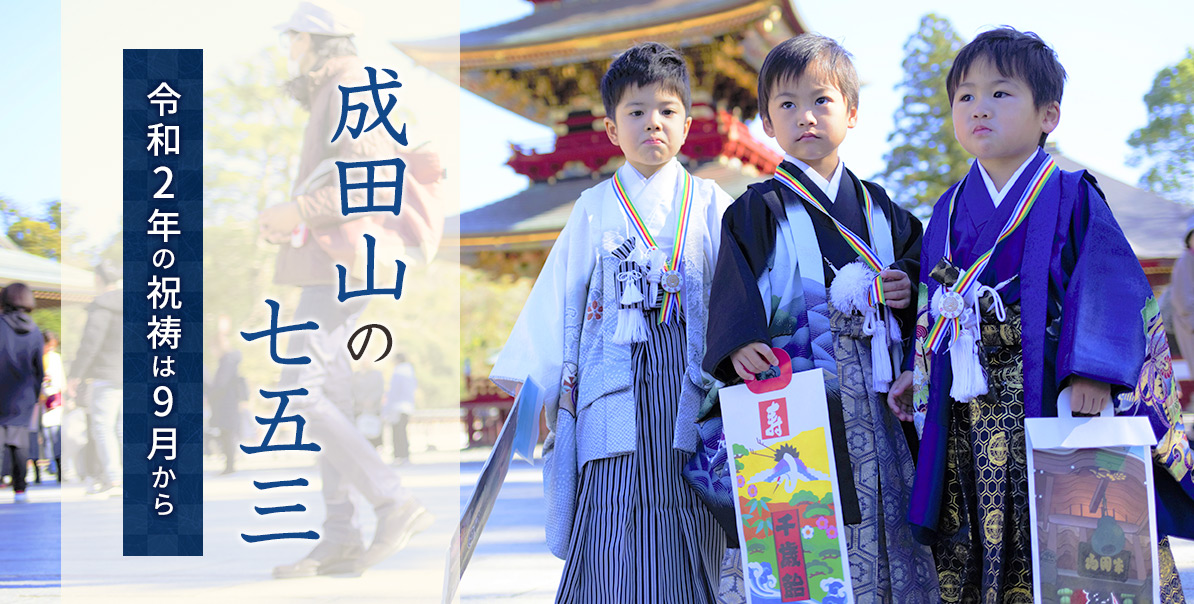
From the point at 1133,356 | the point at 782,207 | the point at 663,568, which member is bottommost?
the point at 663,568

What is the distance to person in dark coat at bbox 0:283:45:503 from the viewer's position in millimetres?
7484

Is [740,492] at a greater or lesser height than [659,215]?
lesser

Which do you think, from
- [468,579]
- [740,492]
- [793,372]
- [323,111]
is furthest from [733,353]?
[323,111]

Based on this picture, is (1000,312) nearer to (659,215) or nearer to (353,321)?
(659,215)

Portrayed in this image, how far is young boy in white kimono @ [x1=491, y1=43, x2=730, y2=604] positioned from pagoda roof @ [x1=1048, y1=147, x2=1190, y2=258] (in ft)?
42.6

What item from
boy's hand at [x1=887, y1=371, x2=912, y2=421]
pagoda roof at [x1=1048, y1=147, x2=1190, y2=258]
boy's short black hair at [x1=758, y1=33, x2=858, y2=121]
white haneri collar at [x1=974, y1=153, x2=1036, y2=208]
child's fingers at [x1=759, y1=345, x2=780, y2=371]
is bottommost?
boy's hand at [x1=887, y1=371, x2=912, y2=421]

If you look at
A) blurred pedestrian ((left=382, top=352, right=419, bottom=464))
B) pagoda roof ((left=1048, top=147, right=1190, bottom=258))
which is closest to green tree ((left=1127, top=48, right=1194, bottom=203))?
pagoda roof ((left=1048, top=147, right=1190, bottom=258))

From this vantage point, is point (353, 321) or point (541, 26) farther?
point (541, 26)

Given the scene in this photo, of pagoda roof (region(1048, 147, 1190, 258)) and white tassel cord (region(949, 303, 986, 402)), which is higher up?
pagoda roof (region(1048, 147, 1190, 258))

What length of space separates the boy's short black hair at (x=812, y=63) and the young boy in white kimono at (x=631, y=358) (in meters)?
0.30

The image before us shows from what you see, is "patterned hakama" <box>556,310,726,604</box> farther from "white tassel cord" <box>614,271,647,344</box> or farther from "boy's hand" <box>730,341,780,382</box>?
"boy's hand" <box>730,341,780,382</box>

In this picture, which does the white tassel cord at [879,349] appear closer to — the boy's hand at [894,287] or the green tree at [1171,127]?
the boy's hand at [894,287]

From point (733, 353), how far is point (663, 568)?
61 centimetres

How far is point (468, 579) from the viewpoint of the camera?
13.9 ft
